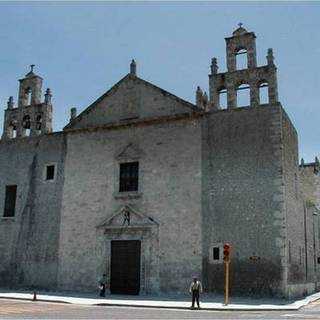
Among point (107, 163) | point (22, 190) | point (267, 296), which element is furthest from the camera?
point (22, 190)

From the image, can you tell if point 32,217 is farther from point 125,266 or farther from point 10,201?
point 125,266

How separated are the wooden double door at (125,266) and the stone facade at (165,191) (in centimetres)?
26

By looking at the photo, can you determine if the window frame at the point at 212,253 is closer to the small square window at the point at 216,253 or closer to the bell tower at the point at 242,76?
the small square window at the point at 216,253

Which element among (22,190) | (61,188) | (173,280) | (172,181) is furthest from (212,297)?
(22,190)

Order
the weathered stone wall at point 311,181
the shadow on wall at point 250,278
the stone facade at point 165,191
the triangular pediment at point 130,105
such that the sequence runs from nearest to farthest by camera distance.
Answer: the shadow on wall at point 250,278, the stone facade at point 165,191, the triangular pediment at point 130,105, the weathered stone wall at point 311,181

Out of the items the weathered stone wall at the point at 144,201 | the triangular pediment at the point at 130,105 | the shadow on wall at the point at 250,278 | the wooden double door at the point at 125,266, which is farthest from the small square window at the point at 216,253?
the triangular pediment at the point at 130,105

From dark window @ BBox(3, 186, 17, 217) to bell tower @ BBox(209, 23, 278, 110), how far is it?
39.9 feet

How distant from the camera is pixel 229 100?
77.5ft

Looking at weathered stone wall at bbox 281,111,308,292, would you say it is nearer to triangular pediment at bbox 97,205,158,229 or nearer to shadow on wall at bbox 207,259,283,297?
shadow on wall at bbox 207,259,283,297

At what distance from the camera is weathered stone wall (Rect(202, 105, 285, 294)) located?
2117 centimetres

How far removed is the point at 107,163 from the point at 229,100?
272 inches

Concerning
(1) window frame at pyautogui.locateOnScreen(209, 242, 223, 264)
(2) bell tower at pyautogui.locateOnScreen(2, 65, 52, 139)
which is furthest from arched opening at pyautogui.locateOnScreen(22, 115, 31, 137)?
(1) window frame at pyautogui.locateOnScreen(209, 242, 223, 264)

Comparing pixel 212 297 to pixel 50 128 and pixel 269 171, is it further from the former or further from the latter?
pixel 50 128

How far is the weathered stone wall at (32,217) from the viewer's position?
2595 centimetres
